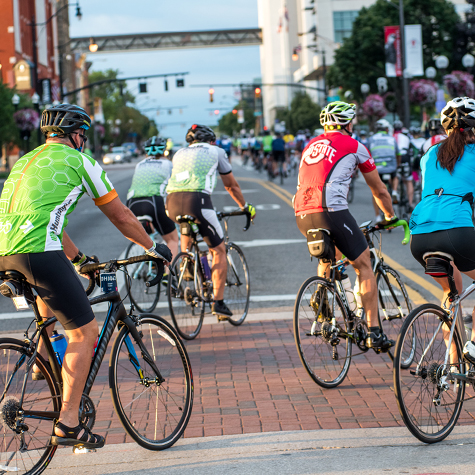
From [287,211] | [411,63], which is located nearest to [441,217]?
[287,211]

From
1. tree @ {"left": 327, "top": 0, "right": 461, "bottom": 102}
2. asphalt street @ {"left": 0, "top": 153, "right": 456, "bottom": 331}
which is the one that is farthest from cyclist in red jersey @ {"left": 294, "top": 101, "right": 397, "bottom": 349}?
tree @ {"left": 327, "top": 0, "right": 461, "bottom": 102}

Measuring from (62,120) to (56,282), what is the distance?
878mm

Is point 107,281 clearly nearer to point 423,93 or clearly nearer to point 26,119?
point 423,93

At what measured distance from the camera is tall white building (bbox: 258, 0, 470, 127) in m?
91.8

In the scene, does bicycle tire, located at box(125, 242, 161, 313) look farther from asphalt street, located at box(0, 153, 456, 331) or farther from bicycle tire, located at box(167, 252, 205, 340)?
bicycle tire, located at box(167, 252, 205, 340)

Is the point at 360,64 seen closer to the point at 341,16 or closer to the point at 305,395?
the point at 341,16

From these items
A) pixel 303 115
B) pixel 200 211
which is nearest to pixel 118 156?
pixel 303 115

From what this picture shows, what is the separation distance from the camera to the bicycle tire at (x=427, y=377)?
4430 mm

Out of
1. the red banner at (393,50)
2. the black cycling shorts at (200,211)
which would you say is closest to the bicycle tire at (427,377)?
the black cycling shorts at (200,211)

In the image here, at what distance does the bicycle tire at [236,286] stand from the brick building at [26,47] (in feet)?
127

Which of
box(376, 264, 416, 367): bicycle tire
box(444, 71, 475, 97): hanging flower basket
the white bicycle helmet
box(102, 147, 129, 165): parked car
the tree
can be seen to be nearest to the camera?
the white bicycle helmet

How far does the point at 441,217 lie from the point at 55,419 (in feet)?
8.28

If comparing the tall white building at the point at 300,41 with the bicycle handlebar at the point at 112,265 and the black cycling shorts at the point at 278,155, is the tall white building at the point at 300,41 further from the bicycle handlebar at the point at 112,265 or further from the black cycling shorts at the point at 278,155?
the bicycle handlebar at the point at 112,265

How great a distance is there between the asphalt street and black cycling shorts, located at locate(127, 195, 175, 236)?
40.9 inches
